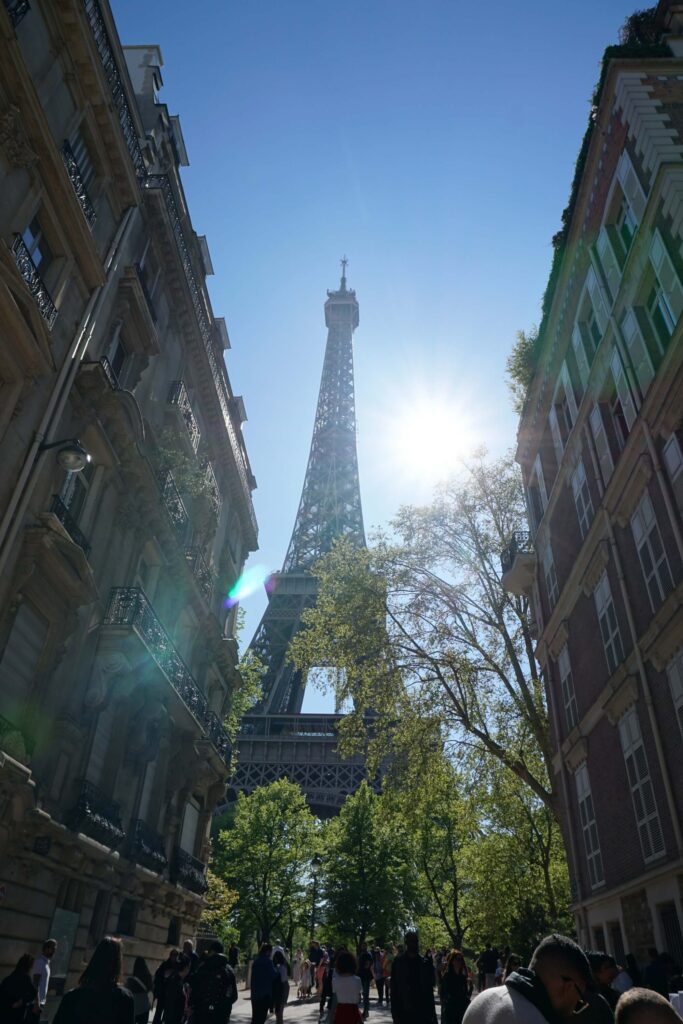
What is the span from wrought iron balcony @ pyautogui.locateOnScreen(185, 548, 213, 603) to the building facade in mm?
10692

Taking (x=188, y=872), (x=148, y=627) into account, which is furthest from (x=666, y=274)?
(x=188, y=872)

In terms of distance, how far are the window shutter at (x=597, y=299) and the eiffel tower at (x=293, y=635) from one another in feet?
104

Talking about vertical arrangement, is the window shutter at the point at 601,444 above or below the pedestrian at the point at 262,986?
above

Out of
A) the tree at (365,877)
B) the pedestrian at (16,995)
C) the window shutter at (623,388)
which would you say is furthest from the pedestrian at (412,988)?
the tree at (365,877)

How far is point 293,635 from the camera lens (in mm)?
51062

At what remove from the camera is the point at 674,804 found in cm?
1237

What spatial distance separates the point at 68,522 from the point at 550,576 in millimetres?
14183

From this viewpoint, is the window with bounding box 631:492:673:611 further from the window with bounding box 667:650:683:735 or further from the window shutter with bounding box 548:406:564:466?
the window shutter with bounding box 548:406:564:466

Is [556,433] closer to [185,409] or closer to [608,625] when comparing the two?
[608,625]

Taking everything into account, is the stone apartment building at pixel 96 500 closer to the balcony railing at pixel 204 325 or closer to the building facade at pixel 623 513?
the balcony railing at pixel 204 325

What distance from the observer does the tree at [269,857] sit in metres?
43.3

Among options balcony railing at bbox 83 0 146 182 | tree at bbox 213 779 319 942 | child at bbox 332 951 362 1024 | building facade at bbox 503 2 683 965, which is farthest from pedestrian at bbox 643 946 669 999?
tree at bbox 213 779 319 942

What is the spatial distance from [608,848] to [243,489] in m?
18.4

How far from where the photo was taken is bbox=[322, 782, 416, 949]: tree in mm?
42688
